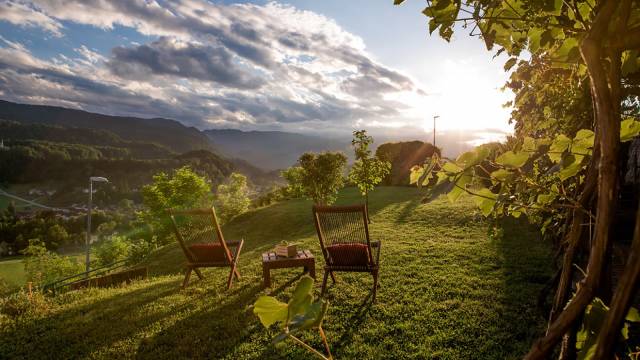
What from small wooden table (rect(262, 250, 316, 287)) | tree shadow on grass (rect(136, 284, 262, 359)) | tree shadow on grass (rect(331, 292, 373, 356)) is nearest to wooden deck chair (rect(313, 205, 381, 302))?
tree shadow on grass (rect(331, 292, 373, 356))

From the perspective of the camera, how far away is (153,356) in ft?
13.9

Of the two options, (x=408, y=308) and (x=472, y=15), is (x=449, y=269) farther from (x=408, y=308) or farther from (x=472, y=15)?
(x=472, y=15)

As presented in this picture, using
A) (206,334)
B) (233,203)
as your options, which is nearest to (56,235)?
(233,203)

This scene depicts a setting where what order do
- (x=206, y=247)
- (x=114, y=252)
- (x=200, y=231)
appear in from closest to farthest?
(x=206, y=247) < (x=200, y=231) < (x=114, y=252)

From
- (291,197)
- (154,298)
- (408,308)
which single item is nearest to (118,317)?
(154,298)

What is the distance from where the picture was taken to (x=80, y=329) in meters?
5.04

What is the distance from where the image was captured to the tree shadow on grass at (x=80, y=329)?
4500 mm

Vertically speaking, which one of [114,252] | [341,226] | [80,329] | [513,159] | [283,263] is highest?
[513,159]

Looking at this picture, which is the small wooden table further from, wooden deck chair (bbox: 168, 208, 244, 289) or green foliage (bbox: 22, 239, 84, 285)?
green foliage (bbox: 22, 239, 84, 285)

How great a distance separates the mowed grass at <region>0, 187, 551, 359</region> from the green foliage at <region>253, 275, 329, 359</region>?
3376mm

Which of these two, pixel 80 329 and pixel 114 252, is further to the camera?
pixel 114 252

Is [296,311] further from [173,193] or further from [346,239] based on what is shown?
[173,193]

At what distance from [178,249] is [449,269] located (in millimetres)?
13198

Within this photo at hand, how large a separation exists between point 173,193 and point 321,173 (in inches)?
761
